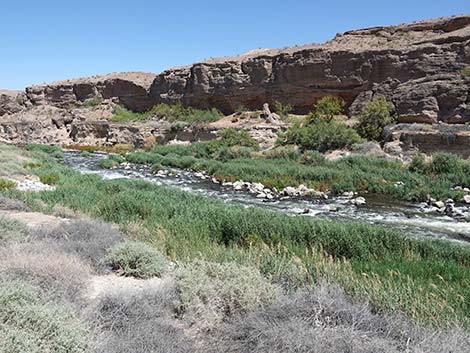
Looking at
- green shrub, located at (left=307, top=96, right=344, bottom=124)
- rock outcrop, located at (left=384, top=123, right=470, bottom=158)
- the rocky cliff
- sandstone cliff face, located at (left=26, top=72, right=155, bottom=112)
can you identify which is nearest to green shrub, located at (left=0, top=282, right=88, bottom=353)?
rock outcrop, located at (left=384, top=123, right=470, bottom=158)

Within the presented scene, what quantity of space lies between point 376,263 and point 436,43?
114ft

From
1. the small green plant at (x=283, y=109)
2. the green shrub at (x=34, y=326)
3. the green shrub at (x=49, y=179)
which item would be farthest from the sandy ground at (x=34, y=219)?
the small green plant at (x=283, y=109)

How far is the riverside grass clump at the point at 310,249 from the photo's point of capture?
16.7 feet

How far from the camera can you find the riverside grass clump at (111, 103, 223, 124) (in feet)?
153

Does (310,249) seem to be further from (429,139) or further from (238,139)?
(238,139)

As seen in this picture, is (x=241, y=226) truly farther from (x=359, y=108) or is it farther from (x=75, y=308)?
(x=359, y=108)

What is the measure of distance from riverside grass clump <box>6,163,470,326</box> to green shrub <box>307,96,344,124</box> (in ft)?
77.7

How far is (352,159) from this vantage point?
25125mm

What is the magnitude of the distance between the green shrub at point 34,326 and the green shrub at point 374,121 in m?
30.3

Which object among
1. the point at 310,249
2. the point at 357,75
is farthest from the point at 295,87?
the point at 310,249

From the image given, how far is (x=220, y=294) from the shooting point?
16.0 feet

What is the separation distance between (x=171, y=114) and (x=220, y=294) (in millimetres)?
47147

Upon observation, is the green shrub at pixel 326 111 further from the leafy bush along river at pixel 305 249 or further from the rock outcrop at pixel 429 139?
the leafy bush along river at pixel 305 249

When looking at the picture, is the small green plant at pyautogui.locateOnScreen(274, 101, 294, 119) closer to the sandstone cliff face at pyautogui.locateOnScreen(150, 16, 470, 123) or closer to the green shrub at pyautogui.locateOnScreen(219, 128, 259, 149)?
the sandstone cliff face at pyautogui.locateOnScreen(150, 16, 470, 123)
